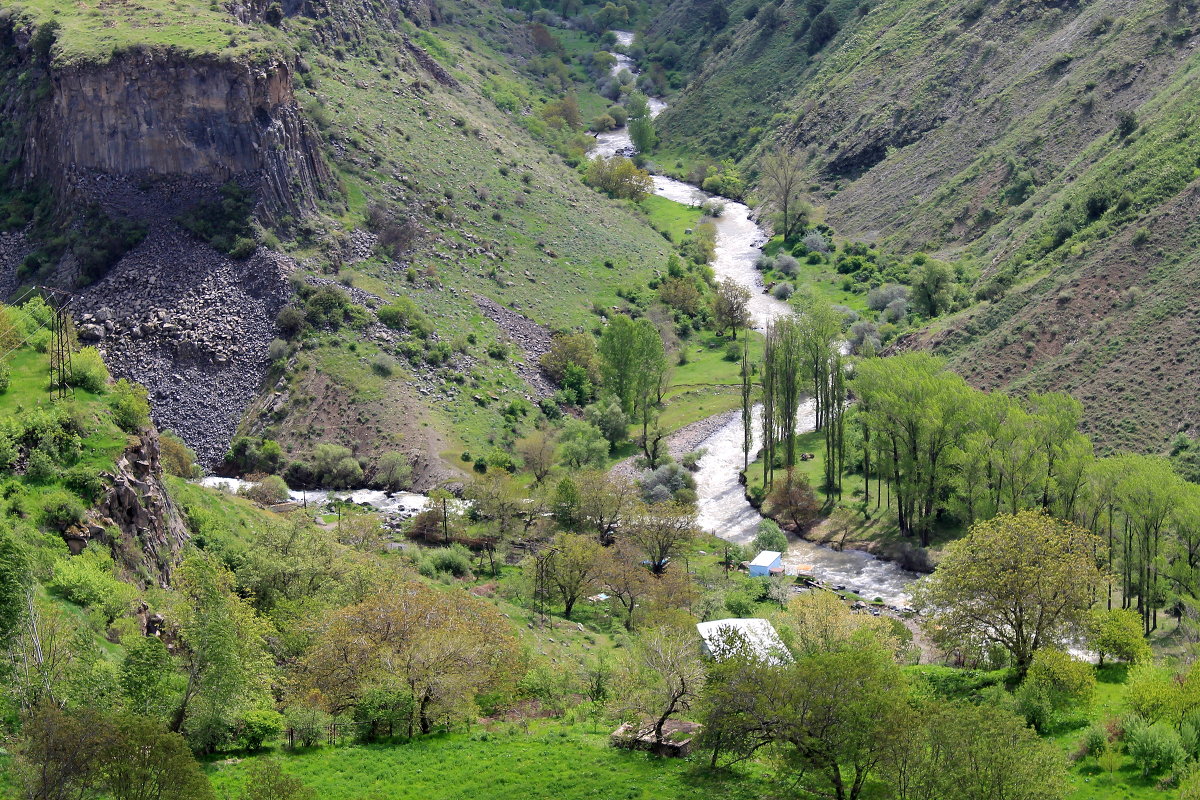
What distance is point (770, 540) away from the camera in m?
87.7

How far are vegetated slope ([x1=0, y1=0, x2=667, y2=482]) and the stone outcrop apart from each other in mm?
34400

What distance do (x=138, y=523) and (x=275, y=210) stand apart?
54850 mm

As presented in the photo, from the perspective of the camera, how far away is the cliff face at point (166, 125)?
107 m

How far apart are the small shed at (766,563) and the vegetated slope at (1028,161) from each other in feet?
79.3

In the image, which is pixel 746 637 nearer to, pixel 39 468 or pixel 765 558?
pixel 765 558

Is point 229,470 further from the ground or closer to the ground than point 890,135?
closer to the ground

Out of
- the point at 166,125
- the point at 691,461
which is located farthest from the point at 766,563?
the point at 166,125

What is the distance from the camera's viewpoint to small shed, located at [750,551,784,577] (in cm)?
8281

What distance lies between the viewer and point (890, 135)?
162m

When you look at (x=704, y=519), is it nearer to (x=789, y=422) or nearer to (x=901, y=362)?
(x=789, y=422)

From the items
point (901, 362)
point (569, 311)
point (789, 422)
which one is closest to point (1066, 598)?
point (901, 362)

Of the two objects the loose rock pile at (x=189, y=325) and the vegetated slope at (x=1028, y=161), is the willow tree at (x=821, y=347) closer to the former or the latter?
the vegetated slope at (x=1028, y=161)

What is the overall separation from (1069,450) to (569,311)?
189 feet

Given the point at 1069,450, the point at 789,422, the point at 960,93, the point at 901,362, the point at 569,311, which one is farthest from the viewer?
the point at 960,93
